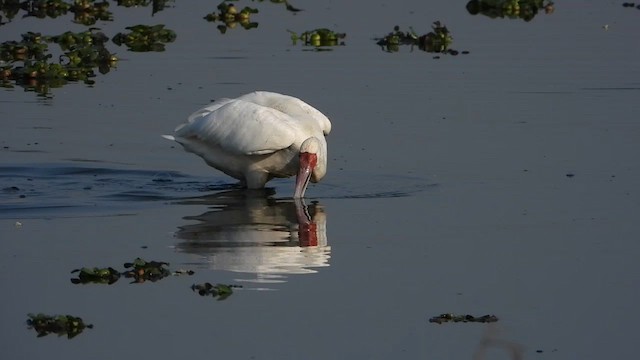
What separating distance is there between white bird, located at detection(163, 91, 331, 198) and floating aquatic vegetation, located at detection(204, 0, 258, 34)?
6.99 meters

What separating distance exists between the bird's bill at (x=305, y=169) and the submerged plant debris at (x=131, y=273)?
2883mm

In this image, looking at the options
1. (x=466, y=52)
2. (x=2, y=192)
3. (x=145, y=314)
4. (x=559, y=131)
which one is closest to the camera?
(x=145, y=314)

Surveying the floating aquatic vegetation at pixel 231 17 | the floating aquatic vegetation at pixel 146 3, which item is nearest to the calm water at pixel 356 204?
the floating aquatic vegetation at pixel 231 17

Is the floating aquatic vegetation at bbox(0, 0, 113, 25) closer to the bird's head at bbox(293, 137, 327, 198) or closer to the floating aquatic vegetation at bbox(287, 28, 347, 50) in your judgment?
the floating aquatic vegetation at bbox(287, 28, 347, 50)

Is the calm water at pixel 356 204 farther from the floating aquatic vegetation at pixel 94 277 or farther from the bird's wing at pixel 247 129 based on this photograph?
the bird's wing at pixel 247 129

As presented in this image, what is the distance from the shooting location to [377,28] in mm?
20156

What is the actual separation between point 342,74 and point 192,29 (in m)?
3.73

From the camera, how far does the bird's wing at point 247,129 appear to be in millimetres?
12734

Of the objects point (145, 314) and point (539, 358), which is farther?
point (145, 314)

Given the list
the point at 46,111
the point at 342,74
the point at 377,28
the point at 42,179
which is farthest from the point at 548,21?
the point at 42,179

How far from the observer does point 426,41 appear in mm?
18719

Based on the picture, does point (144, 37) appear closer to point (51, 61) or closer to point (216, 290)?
point (51, 61)

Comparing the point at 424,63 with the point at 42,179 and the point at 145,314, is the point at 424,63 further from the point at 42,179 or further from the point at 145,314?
the point at 145,314

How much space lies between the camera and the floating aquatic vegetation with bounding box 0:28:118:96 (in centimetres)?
1672
